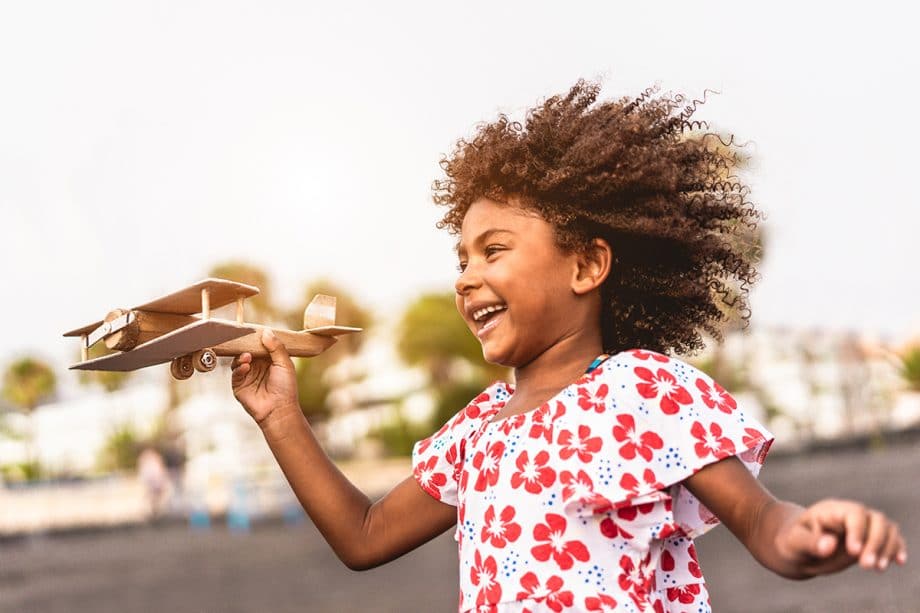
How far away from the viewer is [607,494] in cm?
197

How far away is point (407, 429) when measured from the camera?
5262 cm

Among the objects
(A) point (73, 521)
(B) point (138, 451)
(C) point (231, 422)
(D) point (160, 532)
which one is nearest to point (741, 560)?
(D) point (160, 532)

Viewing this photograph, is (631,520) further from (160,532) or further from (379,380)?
(379,380)

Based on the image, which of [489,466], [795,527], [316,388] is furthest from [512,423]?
[316,388]

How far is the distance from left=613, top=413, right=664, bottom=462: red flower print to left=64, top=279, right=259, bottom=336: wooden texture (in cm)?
75

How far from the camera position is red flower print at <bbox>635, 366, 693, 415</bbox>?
2.03 m

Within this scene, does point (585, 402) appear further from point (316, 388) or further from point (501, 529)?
point (316, 388)

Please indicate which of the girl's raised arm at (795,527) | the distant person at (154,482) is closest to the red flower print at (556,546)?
the girl's raised arm at (795,527)

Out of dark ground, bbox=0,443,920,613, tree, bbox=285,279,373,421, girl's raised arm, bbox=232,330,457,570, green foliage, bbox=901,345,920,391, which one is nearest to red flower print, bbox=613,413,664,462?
girl's raised arm, bbox=232,330,457,570

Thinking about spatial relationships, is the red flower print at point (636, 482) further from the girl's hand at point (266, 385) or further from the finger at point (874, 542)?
the girl's hand at point (266, 385)

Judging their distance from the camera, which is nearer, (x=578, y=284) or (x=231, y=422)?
(x=578, y=284)

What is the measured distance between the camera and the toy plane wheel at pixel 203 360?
224 cm

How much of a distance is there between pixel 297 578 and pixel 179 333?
925 cm

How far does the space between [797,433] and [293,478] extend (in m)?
54.2
